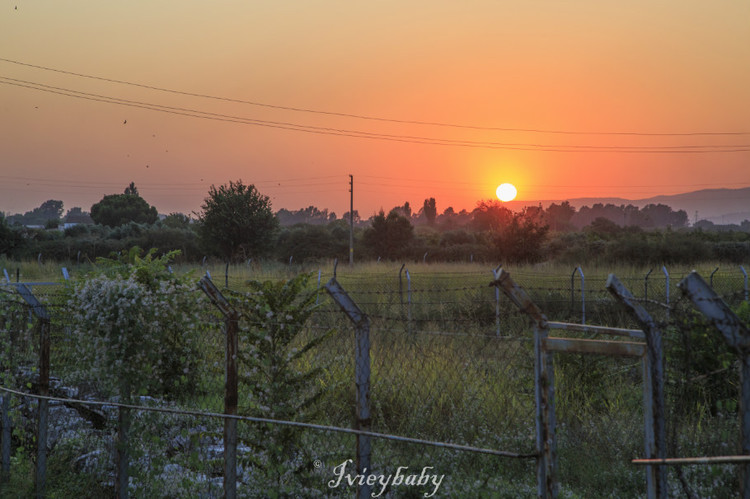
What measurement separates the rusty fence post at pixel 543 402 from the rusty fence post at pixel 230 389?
86.8 inches

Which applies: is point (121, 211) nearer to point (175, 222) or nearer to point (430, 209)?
point (175, 222)

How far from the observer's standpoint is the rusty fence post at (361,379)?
4.21 m

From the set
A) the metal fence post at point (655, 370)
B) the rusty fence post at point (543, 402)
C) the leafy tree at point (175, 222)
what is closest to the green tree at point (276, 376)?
the rusty fence post at point (543, 402)

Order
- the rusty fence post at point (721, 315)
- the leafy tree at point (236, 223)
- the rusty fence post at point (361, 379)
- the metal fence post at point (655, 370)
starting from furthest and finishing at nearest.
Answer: the leafy tree at point (236, 223), the rusty fence post at point (361, 379), the metal fence post at point (655, 370), the rusty fence post at point (721, 315)

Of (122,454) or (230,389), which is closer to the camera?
(230,389)

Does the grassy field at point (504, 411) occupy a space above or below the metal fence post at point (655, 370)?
below

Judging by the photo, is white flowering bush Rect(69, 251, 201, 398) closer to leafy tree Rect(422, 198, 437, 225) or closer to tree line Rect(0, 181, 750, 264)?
tree line Rect(0, 181, 750, 264)

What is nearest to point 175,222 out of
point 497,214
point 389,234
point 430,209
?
point 389,234

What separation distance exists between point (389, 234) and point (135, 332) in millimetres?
45856

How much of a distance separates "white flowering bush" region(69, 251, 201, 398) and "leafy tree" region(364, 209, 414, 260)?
146 feet

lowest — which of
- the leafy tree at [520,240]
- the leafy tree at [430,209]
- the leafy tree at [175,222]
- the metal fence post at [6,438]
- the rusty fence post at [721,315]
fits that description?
the metal fence post at [6,438]

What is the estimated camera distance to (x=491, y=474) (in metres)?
5.95

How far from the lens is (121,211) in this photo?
79688mm

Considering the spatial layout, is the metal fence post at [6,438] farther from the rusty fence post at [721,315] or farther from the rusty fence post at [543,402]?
the rusty fence post at [721,315]
